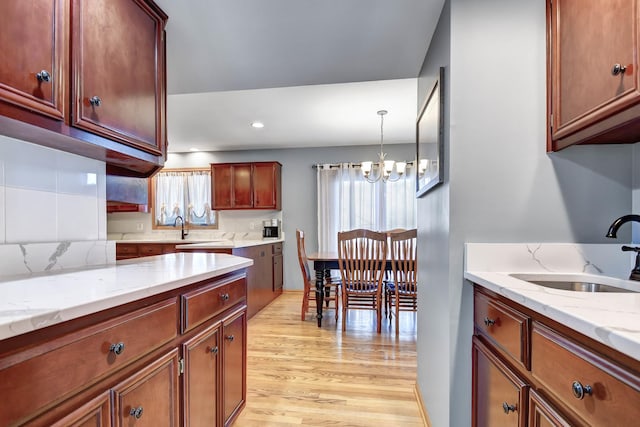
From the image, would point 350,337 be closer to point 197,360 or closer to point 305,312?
point 305,312

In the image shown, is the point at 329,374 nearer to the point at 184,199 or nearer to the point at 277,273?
the point at 277,273

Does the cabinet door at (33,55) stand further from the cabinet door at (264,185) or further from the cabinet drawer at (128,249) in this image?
the cabinet drawer at (128,249)

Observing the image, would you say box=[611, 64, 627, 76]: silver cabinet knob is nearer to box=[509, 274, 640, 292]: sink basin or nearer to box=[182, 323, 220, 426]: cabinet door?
box=[509, 274, 640, 292]: sink basin

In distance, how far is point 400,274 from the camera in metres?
3.20

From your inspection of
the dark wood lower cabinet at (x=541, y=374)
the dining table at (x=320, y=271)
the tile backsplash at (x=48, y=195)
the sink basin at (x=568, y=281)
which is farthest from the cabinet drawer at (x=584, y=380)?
the dining table at (x=320, y=271)

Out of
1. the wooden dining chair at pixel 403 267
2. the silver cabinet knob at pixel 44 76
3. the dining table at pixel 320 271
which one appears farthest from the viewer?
the dining table at pixel 320 271

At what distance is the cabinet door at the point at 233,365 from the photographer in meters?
1.49

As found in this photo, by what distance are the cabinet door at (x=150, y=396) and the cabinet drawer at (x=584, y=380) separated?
1155 mm

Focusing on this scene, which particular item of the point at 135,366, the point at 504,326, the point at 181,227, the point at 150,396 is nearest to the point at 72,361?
the point at 135,366

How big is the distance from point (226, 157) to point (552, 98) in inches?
185

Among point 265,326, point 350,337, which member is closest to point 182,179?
point 265,326

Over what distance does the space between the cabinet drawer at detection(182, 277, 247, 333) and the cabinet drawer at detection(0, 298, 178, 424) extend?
0.15 metres

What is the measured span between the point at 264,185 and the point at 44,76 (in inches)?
151

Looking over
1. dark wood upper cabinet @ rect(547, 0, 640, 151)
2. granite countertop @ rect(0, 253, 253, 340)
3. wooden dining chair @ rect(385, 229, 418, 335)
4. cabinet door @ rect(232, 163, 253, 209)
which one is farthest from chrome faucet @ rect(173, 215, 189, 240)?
dark wood upper cabinet @ rect(547, 0, 640, 151)
